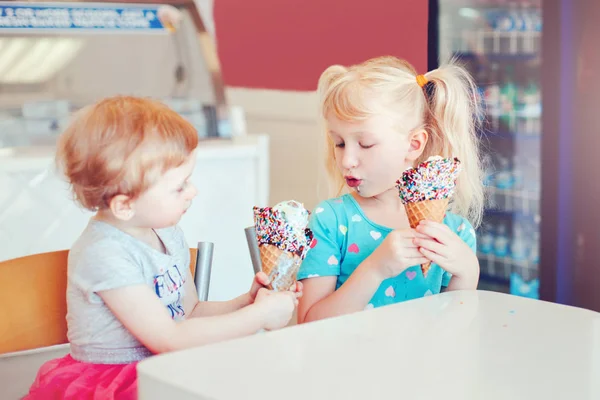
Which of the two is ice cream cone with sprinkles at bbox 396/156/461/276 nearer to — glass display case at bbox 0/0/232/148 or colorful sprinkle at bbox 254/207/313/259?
colorful sprinkle at bbox 254/207/313/259

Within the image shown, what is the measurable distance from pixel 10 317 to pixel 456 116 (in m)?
1.01

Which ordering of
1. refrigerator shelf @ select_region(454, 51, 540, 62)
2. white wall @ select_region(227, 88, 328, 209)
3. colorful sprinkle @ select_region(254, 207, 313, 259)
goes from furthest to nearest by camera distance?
1. white wall @ select_region(227, 88, 328, 209)
2. refrigerator shelf @ select_region(454, 51, 540, 62)
3. colorful sprinkle @ select_region(254, 207, 313, 259)

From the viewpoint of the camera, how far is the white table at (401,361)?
3.18 feet

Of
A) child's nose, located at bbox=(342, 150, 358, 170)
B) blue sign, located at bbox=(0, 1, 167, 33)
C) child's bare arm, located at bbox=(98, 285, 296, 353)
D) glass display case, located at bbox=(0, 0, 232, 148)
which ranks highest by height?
blue sign, located at bbox=(0, 1, 167, 33)

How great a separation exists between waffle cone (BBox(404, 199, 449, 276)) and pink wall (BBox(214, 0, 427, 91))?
1.52 metres

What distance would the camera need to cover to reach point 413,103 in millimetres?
1863

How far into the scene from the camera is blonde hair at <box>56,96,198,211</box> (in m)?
1.46

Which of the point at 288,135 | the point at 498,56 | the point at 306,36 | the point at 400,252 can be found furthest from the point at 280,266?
the point at 288,135

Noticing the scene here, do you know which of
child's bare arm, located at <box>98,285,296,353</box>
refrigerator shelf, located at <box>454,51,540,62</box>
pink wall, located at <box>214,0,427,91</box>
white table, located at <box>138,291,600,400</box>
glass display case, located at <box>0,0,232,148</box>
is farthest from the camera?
refrigerator shelf, located at <box>454,51,540,62</box>

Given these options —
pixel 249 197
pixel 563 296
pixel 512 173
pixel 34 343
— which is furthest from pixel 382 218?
pixel 512 173

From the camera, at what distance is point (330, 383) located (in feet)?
3.24

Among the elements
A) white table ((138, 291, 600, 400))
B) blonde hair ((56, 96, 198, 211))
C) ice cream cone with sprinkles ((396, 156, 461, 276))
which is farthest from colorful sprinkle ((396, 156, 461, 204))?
blonde hair ((56, 96, 198, 211))

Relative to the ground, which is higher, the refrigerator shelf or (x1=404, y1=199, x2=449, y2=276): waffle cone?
the refrigerator shelf

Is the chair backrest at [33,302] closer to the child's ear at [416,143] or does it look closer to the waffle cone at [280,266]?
the waffle cone at [280,266]
